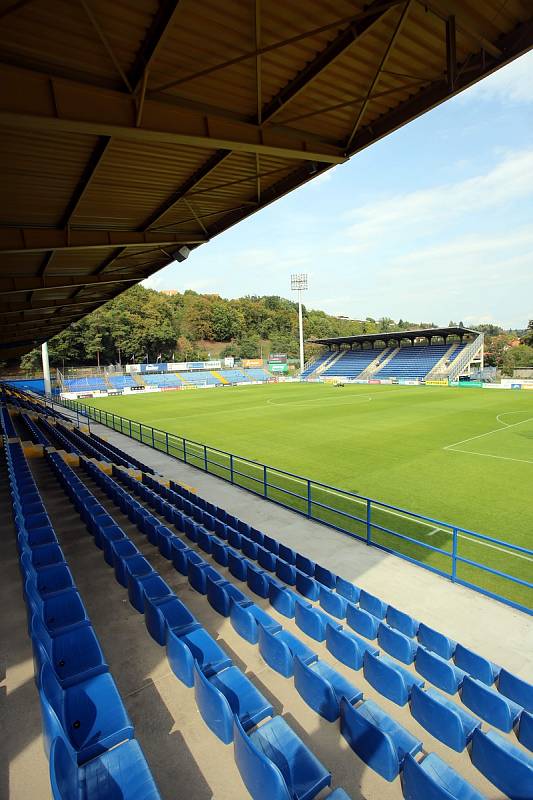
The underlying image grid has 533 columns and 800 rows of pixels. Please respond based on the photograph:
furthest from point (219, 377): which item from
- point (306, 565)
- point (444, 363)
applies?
point (306, 565)

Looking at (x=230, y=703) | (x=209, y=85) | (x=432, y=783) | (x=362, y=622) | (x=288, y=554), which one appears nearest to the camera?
(x=432, y=783)

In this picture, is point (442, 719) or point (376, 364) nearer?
point (442, 719)

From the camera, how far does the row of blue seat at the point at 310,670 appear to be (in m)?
2.83

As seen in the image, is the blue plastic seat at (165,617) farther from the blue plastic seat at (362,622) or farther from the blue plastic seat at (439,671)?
the blue plastic seat at (439,671)

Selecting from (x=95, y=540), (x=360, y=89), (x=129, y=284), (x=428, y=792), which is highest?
(x=360, y=89)

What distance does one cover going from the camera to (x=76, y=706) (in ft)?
9.73

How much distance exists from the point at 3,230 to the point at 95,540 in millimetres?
6220

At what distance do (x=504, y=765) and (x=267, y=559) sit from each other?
12.7ft

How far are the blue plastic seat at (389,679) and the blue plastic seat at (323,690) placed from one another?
0.27 m

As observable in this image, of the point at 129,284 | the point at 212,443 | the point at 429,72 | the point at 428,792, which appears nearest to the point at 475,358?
the point at 212,443

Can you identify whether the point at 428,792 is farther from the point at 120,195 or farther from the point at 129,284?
the point at 129,284

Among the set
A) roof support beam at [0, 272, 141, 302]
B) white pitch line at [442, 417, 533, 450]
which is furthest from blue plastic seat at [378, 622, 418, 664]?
white pitch line at [442, 417, 533, 450]

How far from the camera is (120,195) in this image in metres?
7.63

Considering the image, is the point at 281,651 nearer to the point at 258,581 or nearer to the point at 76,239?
the point at 258,581
